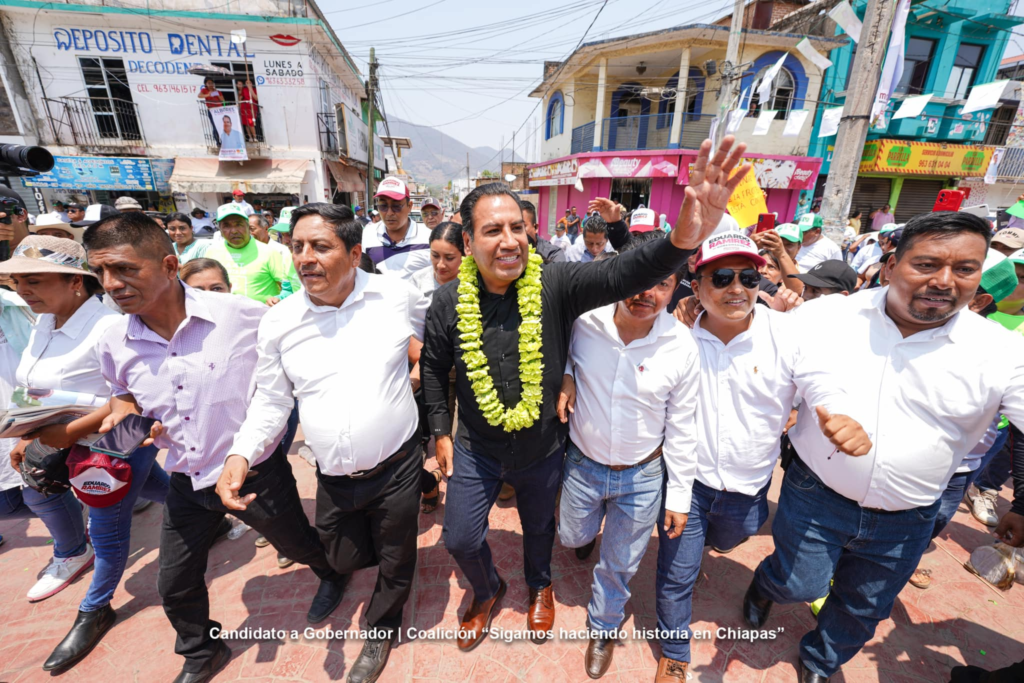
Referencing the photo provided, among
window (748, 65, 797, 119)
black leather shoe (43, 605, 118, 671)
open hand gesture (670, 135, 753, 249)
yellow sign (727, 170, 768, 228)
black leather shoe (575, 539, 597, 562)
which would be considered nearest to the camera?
open hand gesture (670, 135, 753, 249)

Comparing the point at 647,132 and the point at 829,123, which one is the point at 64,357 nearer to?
the point at 829,123

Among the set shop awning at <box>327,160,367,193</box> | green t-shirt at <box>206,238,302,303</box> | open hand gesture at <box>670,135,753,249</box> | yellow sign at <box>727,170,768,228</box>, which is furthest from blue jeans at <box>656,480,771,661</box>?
shop awning at <box>327,160,367,193</box>

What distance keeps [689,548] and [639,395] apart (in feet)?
2.96

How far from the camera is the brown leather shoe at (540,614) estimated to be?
2.55 metres

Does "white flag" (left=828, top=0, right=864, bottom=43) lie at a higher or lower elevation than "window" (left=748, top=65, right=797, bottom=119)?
lower

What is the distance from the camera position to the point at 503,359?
2139 mm

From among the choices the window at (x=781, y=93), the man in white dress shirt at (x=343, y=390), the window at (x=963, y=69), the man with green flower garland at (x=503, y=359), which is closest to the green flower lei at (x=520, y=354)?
the man with green flower garland at (x=503, y=359)

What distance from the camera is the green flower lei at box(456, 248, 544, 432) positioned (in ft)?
6.82

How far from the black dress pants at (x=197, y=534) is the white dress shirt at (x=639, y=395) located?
5.66ft

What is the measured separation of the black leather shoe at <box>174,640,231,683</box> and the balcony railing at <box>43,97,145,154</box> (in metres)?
16.8

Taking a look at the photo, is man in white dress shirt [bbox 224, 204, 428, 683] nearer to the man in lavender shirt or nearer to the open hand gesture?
the man in lavender shirt

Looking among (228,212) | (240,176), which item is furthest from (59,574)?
(240,176)

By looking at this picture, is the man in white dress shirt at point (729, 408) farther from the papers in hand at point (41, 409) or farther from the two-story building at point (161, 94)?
the two-story building at point (161, 94)

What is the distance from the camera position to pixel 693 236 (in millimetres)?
1631
